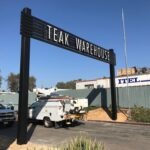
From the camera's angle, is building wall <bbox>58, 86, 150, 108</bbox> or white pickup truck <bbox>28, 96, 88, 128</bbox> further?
building wall <bbox>58, 86, 150, 108</bbox>

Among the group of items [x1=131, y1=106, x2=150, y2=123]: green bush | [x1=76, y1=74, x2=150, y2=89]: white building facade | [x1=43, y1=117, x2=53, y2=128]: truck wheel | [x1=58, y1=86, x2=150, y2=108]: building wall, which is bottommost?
[x1=43, y1=117, x2=53, y2=128]: truck wheel

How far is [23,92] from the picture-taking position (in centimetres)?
1576

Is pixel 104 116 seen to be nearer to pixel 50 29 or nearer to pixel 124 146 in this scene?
pixel 50 29

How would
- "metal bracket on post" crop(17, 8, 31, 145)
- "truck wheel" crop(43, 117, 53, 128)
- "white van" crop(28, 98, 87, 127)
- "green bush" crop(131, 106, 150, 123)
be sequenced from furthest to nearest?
"green bush" crop(131, 106, 150, 123)
"truck wheel" crop(43, 117, 53, 128)
"white van" crop(28, 98, 87, 127)
"metal bracket on post" crop(17, 8, 31, 145)

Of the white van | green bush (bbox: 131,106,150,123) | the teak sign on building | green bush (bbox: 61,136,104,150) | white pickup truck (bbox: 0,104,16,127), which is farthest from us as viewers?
green bush (bbox: 131,106,150,123)

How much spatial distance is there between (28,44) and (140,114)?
1393 cm

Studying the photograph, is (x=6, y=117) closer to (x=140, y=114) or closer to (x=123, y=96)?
(x=140, y=114)

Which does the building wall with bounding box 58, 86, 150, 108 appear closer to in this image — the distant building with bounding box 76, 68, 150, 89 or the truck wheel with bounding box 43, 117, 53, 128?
the truck wheel with bounding box 43, 117, 53, 128

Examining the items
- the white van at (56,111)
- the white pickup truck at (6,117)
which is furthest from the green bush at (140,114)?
the white pickup truck at (6,117)

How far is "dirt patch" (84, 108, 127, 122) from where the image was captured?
28083mm

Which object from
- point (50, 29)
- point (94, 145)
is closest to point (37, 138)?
point (50, 29)

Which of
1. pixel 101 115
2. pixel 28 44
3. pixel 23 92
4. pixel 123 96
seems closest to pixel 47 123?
pixel 23 92

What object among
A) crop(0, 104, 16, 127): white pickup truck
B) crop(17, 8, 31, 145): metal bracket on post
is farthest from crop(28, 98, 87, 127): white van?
crop(17, 8, 31, 145): metal bracket on post

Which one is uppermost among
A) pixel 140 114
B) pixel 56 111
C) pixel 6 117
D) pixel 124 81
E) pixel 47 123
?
pixel 124 81
